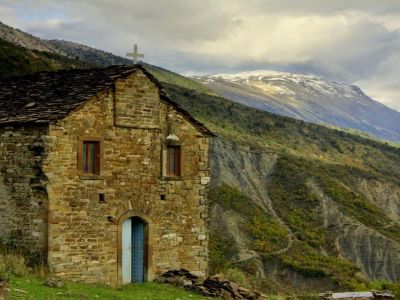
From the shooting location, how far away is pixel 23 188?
779 inches

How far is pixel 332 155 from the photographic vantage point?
254 ft

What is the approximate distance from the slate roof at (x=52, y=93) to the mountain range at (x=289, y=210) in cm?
850

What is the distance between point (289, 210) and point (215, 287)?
32011mm

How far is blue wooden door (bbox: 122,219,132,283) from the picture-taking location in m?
21.2

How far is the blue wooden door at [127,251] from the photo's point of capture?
21.2 m

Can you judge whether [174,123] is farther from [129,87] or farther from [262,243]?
[262,243]

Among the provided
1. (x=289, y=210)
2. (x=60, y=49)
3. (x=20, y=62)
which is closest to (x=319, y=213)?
(x=289, y=210)

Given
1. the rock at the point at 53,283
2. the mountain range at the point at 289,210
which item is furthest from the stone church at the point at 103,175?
the mountain range at the point at 289,210

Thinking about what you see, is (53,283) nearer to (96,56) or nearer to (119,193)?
(119,193)

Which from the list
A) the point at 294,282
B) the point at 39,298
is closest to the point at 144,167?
the point at 39,298

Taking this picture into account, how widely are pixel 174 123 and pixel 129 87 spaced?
203 centimetres

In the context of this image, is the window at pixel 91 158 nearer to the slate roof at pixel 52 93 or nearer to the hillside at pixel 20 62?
the slate roof at pixel 52 93

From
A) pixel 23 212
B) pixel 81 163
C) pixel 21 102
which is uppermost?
pixel 21 102

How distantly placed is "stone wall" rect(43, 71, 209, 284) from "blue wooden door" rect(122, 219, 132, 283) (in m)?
0.35
